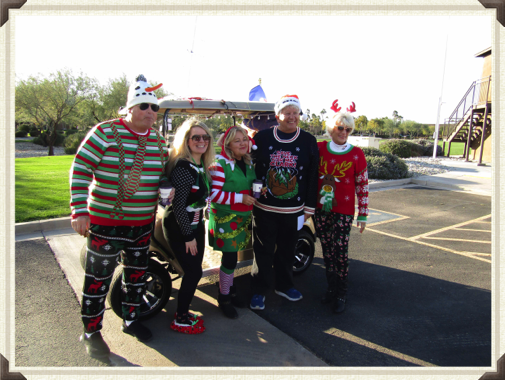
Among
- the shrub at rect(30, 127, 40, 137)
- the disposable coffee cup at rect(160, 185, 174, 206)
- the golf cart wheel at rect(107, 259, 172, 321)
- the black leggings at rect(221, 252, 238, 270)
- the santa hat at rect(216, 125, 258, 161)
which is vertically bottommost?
the golf cart wheel at rect(107, 259, 172, 321)

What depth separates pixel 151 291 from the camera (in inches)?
125

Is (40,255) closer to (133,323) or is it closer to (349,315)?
(133,323)

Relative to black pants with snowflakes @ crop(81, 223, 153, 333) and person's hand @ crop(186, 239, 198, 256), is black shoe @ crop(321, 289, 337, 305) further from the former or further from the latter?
black pants with snowflakes @ crop(81, 223, 153, 333)

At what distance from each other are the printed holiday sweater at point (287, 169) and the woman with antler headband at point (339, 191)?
0.42 feet

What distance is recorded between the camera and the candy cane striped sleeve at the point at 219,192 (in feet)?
9.88

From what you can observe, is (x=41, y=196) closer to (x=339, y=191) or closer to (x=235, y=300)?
(x=235, y=300)

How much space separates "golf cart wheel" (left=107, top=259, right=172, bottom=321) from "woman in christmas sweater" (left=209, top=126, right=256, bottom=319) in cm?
53

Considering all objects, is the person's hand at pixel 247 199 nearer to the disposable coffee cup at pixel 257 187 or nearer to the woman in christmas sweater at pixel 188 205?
the disposable coffee cup at pixel 257 187

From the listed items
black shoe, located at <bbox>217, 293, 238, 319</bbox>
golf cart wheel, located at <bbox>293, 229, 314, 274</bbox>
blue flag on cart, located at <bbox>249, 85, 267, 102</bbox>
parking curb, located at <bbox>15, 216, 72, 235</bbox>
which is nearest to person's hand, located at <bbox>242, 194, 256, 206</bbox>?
black shoe, located at <bbox>217, 293, 238, 319</bbox>

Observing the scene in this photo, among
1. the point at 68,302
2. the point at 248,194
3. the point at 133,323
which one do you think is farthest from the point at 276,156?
the point at 68,302

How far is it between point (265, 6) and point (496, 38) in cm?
167

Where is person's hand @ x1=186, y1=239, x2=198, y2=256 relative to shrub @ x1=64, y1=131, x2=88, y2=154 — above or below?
below

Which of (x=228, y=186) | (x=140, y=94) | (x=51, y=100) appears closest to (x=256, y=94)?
(x=228, y=186)

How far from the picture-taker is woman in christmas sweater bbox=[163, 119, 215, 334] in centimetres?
267
